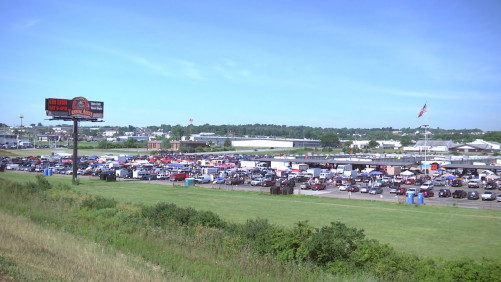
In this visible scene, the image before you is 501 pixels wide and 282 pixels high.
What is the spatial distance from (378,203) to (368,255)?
26268mm

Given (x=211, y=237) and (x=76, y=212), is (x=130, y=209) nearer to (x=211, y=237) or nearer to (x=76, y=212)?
(x=76, y=212)

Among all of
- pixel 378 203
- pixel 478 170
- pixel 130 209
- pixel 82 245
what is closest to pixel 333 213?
pixel 378 203

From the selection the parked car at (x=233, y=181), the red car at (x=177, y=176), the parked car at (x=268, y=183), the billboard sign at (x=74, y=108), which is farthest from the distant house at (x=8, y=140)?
the parked car at (x=268, y=183)

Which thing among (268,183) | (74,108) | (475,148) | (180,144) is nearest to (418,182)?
(268,183)

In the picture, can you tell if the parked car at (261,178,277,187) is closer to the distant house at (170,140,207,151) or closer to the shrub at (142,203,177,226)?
the shrub at (142,203,177,226)

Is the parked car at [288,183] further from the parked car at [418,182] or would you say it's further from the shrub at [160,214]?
the shrub at [160,214]

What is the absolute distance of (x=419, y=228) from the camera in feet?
82.2

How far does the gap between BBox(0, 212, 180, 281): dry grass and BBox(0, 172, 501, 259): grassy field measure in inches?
486

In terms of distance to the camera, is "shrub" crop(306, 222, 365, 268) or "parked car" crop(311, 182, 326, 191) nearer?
"shrub" crop(306, 222, 365, 268)

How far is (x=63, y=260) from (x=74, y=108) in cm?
4287

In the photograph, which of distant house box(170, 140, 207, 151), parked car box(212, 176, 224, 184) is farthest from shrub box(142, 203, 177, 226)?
distant house box(170, 140, 207, 151)

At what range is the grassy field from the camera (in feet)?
66.4

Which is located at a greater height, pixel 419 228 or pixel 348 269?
pixel 348 269

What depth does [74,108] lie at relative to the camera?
49.7 meters
